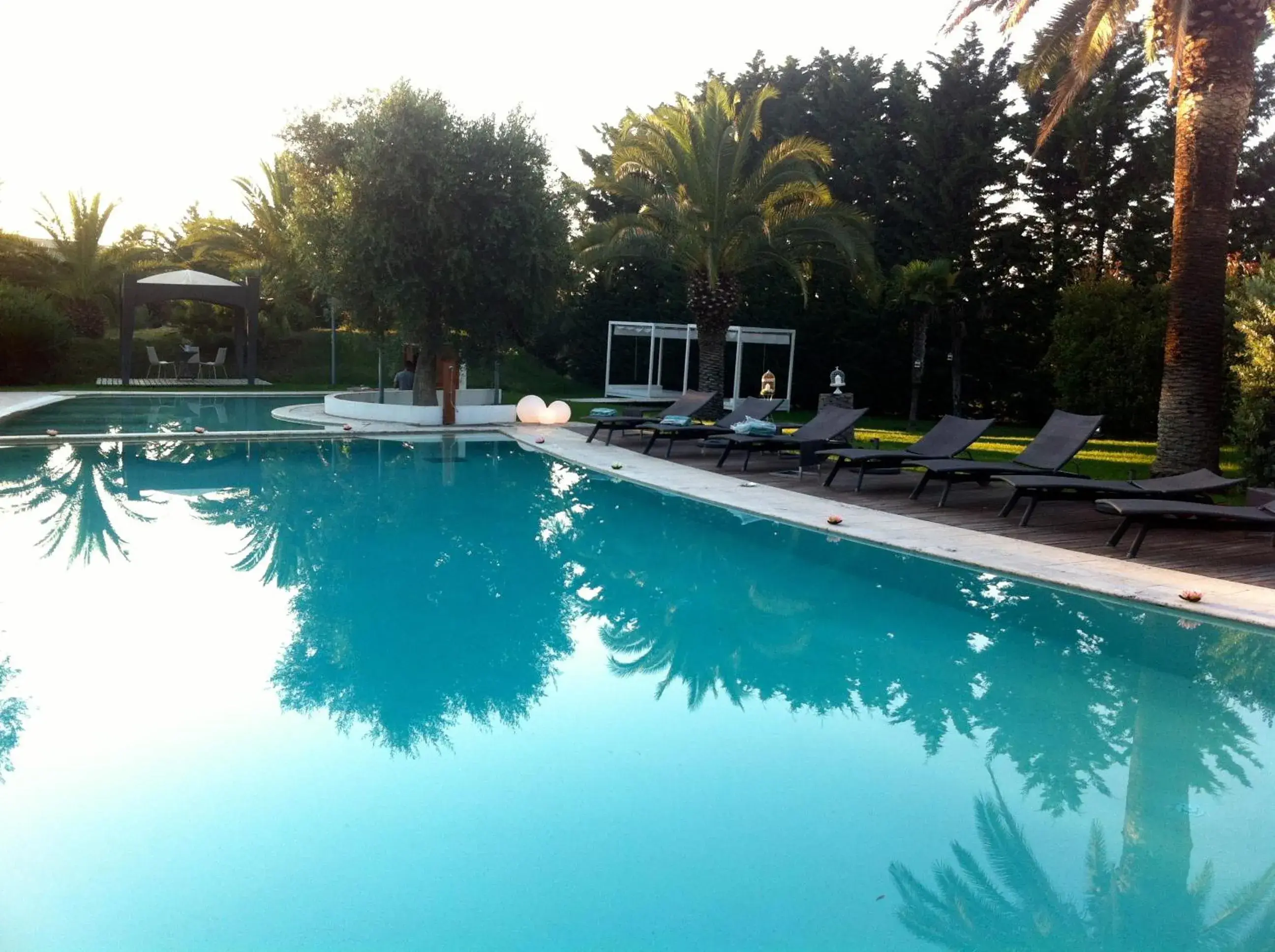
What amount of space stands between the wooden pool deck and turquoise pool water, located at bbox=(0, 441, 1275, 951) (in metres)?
1.54

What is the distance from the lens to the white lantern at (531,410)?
72.1 feet

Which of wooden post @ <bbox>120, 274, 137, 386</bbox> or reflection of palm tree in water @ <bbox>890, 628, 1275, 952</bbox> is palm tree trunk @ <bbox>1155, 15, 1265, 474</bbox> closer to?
reflection of palm tree in water @ <bbox>890, 628, 1275, 952</bbox>

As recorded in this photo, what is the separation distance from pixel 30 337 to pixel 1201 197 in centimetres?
2918

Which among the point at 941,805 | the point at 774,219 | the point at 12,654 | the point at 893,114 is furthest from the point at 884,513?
the point at 893,114

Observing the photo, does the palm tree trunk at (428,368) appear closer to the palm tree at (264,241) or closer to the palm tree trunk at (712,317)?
the palm tree trunk at (712,317)

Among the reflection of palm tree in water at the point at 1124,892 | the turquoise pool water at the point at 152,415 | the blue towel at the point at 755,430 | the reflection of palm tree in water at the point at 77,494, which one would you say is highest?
the blue towel at the point at 755,430

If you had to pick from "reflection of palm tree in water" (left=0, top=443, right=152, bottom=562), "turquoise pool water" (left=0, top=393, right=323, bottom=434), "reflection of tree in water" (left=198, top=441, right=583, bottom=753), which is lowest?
"turquoise pool water" (left=0, top=393, right=323, bottom=434)

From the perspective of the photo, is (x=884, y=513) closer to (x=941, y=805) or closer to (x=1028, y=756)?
(x=1028, y=756)

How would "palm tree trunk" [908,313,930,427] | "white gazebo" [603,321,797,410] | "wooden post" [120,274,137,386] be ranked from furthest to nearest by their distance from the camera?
"wooden post" [120,274,137,386]
"palm tree trunk" [908,313,930,427]
"white gazebo" [603,321,797,410]

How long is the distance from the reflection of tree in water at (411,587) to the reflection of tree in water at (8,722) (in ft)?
4.10

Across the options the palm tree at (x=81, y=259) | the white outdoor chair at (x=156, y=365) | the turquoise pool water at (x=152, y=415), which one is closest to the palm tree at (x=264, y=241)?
the palm tree at (x=81, y=259)

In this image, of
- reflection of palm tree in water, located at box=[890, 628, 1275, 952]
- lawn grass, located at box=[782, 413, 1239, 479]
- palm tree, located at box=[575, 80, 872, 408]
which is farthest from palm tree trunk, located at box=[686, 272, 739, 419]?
reflection of palm tree in water, located at box=[890, 628, 1275, 952]

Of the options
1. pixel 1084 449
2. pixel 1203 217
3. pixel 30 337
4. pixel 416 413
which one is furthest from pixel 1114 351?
pixel 30 337

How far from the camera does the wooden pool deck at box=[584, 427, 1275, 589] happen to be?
8.97m
